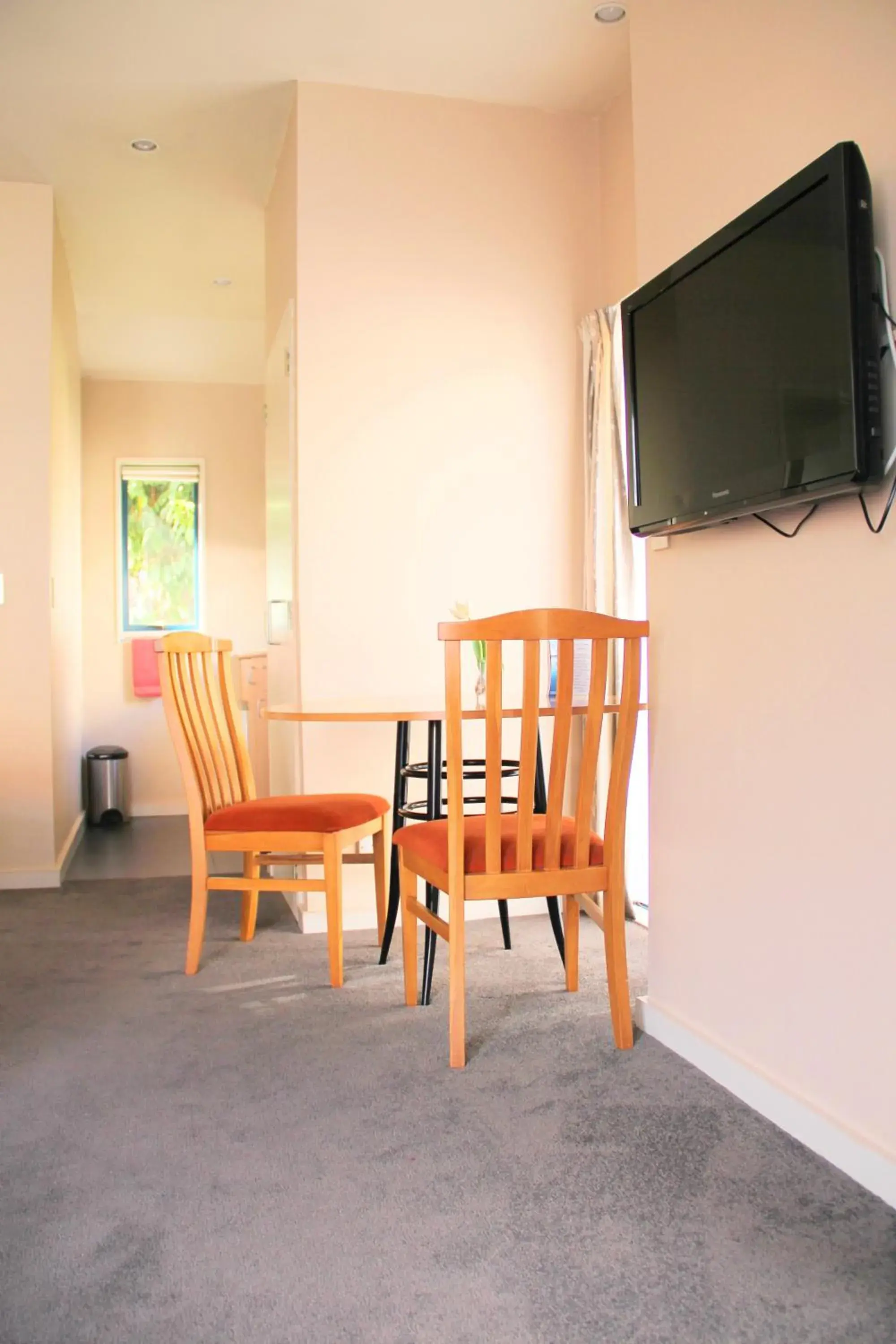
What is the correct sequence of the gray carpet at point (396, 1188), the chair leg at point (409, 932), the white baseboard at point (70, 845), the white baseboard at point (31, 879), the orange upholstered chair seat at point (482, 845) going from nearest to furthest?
the gray carpet at point (396, 1188), the orange upholstered chair seat at point (482, 845), the chair leg at point (409, 932), the white baseboard at point (31, 879), the white baseboard at point (70, 845)

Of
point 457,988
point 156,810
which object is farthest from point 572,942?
point 156,810

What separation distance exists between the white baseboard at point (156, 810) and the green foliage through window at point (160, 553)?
115 cm

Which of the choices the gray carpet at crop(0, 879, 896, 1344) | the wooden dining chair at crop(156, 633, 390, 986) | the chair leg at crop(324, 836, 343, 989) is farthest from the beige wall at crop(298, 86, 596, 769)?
the gray carpet at crop(0, 879, 896, 1344)

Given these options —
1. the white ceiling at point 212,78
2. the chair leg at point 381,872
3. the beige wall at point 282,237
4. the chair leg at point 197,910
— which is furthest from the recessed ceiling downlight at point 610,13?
the chair leg at point 197,910

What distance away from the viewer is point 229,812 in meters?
3.21

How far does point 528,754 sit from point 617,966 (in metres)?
0.57

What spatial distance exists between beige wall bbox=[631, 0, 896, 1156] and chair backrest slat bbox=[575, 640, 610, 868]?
0.20 metres

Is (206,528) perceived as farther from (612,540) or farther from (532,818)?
(532,818)

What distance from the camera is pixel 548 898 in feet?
9.55

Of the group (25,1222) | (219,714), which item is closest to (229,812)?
(219,714)

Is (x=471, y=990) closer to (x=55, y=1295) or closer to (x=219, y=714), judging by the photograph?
(x=219, y=714)

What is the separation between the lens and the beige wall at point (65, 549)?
4742 mm

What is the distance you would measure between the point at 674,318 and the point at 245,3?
1827 millimetres

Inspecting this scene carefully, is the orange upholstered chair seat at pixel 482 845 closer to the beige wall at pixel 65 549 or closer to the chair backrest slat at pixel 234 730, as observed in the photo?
the chair backrest slat at pixel 234 730
